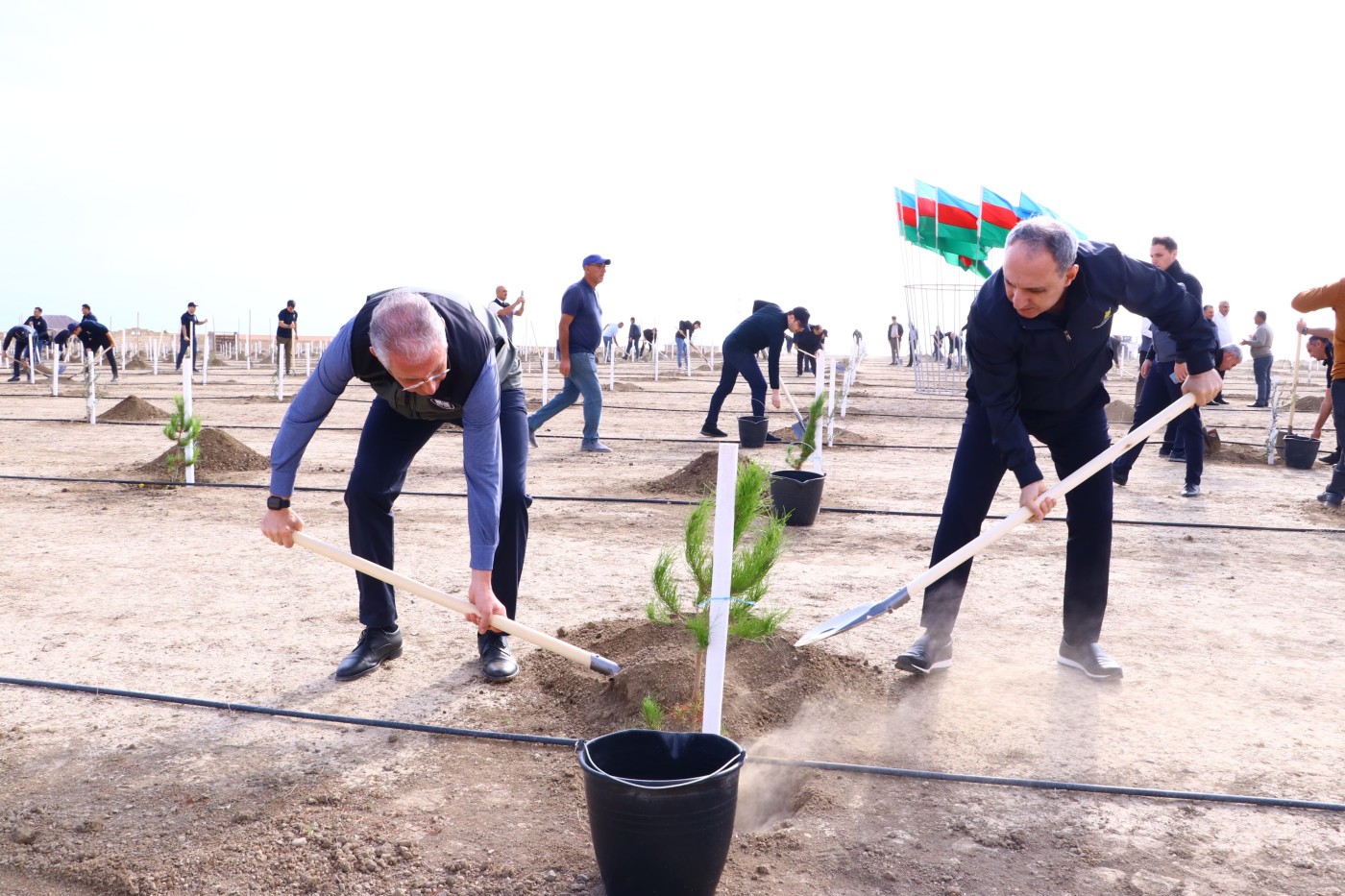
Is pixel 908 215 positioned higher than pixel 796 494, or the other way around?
pixel 908 215

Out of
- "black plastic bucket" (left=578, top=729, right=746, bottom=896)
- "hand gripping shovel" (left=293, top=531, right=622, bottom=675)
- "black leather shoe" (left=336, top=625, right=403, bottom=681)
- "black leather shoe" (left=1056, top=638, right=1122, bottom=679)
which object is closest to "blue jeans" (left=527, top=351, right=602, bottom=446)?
"black leather shoe" (left=336, top=625, right=403, bottom=681)

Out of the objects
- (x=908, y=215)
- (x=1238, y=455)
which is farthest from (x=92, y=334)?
(x=1238, y=455)

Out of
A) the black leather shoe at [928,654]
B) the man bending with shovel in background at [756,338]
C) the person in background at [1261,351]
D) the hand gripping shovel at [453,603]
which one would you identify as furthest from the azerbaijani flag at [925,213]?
the hand gripping shovel at [453,603]

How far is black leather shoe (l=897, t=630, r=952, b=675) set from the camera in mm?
4066

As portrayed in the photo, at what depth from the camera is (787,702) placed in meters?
3.77

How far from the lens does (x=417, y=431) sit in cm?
381

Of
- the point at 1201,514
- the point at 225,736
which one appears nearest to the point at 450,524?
the point at 225,736

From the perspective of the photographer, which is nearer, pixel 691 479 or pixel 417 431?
pixel 417 431

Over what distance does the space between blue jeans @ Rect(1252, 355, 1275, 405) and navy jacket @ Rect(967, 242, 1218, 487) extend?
18.5m

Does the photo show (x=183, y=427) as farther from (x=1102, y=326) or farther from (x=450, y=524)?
(x=1102, y=326)

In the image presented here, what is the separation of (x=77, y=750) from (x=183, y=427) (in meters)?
5.36

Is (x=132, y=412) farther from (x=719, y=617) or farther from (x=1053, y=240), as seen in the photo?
(x=1053, y=240)

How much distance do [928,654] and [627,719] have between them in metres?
1.34

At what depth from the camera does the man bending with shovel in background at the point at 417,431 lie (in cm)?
287
